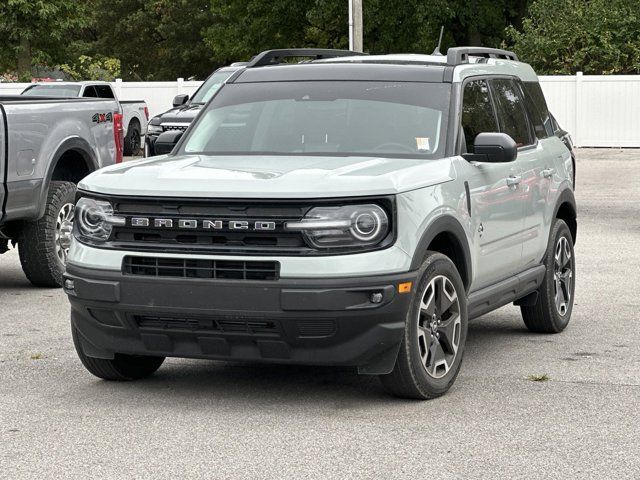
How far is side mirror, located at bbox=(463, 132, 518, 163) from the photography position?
7523 millimetres

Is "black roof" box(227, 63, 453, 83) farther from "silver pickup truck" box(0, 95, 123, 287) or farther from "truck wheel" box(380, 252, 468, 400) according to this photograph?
"silver pickup truck" box(0, 95, 123, 287)

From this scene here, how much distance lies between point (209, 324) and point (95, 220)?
868 millimetres

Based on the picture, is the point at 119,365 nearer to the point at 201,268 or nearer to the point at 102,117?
the point at 201,268

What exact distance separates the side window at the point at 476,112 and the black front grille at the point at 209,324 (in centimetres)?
194

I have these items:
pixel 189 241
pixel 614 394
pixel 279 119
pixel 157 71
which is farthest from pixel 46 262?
pixel 157 71

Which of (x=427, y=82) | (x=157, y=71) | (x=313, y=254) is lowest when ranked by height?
(x=157, y=71)

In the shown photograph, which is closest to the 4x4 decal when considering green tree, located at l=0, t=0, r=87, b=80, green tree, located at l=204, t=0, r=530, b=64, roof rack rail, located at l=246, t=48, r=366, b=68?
roof rack rail, located at l=246, t=48, r=366, b=68

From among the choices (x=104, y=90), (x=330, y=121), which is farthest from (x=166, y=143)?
(x=104, y=90)

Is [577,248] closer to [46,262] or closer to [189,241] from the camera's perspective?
[46,262]

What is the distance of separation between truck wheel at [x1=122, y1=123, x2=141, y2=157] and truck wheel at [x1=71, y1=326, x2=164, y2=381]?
26122 mm

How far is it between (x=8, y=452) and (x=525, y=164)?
3952 millimetres

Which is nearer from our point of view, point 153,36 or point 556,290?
point 556,290

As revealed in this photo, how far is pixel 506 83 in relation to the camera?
888cm

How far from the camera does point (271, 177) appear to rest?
22.3ft
